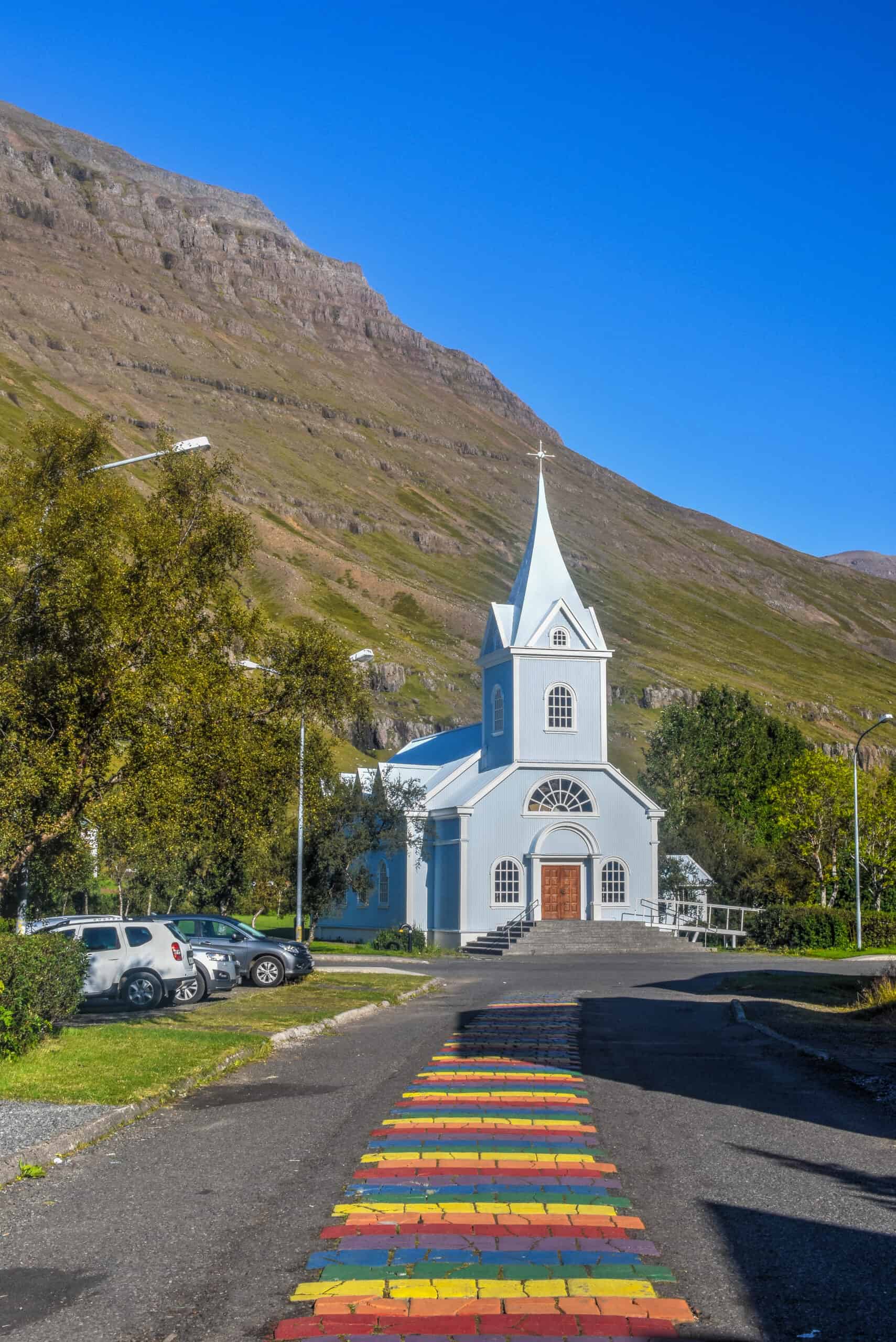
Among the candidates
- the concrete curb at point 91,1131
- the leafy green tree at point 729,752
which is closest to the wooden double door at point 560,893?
the leafy green tree at point 729,752

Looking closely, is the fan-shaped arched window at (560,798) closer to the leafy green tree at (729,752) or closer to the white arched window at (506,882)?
the white arched window at (506,882)

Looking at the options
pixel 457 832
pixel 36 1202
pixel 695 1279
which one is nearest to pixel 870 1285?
pixel 695 1279

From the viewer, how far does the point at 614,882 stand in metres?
48.1

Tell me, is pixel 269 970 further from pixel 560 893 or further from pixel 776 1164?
pixel 560 893

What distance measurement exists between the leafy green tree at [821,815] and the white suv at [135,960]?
4359 cm

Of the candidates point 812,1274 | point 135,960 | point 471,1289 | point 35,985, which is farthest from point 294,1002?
point 812,1274

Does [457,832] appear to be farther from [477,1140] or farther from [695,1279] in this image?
[695,1279]

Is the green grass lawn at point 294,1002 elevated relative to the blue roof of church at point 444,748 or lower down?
lower down

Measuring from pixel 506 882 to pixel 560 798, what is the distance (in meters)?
3.86

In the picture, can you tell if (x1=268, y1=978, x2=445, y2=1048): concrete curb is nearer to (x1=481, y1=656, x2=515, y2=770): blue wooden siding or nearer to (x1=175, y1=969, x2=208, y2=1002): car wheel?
(x1=175, y1=969, x2=208, y2=1002): car wheel

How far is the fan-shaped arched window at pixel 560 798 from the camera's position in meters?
48.0

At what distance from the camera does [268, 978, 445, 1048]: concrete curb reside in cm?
1683

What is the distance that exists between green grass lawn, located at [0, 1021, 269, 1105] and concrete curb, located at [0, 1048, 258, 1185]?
0.08 metres

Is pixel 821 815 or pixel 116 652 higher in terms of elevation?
pixel 116 652
